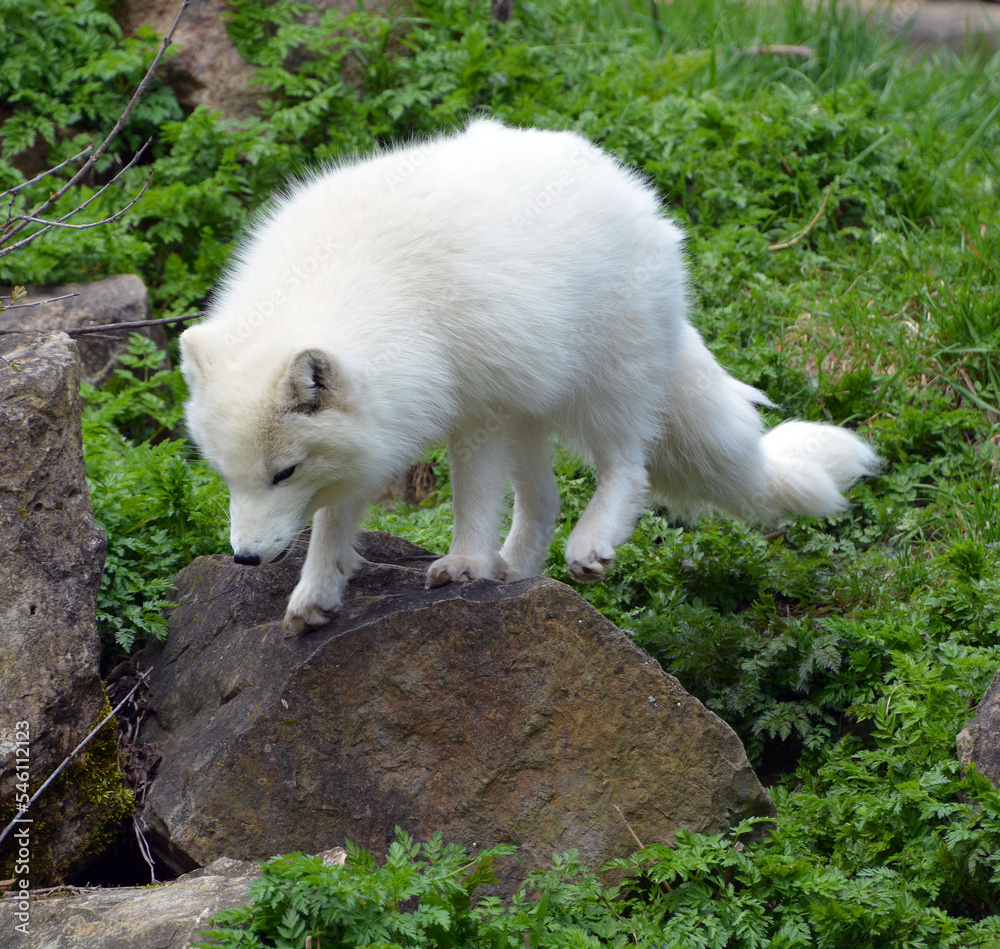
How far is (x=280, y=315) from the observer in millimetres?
3059

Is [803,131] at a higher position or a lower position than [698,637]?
higher

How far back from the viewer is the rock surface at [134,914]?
2445mm

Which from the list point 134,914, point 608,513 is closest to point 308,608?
point 134,914

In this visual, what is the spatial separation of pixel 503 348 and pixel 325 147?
401 cm

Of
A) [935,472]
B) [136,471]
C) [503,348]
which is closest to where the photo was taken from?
[503,348]

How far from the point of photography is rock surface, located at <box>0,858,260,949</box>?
8.02 ft

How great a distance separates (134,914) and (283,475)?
1.23 metres

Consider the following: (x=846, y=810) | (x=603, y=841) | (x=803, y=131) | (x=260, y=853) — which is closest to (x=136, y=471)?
(x=260, y=853)

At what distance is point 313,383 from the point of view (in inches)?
112

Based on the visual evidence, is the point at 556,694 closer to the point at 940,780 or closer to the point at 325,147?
the point at 940,780

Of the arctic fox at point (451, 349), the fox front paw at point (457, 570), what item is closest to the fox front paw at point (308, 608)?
the arctic fox at point (451, 349)

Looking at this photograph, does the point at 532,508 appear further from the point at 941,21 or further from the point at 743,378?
the point at 941,21

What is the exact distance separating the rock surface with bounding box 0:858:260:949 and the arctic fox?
891 millimetres

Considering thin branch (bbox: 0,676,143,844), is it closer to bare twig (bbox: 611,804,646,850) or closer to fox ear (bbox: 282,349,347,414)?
fox ear (bbox: 282,349,347,414)
